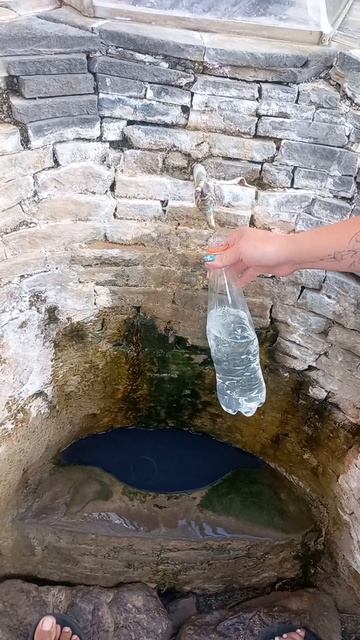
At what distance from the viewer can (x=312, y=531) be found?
239 cm

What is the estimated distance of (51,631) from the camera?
219 centimetres

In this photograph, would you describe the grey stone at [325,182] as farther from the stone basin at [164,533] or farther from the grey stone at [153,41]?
the stone basin at [164,533]

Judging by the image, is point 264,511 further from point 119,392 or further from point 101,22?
point 101,22

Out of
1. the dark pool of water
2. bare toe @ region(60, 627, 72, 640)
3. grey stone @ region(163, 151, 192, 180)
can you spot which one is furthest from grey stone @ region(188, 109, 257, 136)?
bare toe @ region(60, 627, 72, 640)

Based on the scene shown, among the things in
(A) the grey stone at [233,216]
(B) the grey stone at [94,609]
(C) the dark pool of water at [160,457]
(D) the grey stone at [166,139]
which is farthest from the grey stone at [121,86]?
(B) the grey stone at [94,609]

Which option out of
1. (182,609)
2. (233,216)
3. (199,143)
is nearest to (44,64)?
(199,143)

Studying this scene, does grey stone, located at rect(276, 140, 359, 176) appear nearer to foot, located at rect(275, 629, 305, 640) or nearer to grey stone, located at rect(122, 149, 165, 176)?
grey stone, located at rect(122, 149, 165, 176)

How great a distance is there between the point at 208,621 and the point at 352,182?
1.86 m

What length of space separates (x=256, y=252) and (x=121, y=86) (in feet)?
2.16

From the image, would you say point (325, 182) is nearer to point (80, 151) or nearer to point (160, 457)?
point (80, 151)

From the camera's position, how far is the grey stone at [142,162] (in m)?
1.81

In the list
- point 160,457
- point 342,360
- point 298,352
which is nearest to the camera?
point 342,360

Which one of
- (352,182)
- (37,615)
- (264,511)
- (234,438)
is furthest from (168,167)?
(37,615)

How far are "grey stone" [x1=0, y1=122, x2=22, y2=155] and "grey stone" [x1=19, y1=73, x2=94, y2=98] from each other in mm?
105
